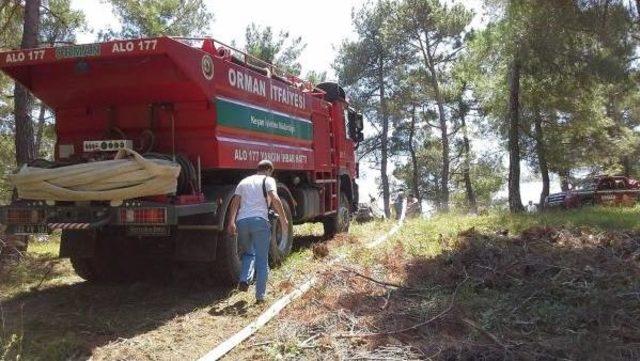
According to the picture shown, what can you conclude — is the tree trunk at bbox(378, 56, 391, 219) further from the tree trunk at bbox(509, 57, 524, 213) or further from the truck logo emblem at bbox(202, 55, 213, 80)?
the truck logo emblem at bbox(202, 55, 213, 80)

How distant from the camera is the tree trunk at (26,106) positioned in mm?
10945

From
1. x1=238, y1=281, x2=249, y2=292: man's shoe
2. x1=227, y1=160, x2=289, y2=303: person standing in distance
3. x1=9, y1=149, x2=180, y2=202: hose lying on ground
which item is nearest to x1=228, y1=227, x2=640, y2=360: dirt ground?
x1=227, y1=160, x2=289, y2=303: person standing in distance

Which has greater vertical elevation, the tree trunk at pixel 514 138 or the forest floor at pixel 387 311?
the tree trunk at pixel 514 138

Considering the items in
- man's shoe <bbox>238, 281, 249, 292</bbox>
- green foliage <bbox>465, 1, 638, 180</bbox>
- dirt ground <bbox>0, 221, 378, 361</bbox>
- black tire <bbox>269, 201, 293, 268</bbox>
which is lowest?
dirt ground <bbox>0, 221, 378, 361</bbox>

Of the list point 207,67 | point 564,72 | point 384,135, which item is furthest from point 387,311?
point 384,135

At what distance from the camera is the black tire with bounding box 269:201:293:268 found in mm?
8867

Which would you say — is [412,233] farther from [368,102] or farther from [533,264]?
[368,102]

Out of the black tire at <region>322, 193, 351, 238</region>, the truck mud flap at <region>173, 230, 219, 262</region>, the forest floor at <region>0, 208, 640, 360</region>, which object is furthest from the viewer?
the black tire at <region>322, 193, 351, 238</region>

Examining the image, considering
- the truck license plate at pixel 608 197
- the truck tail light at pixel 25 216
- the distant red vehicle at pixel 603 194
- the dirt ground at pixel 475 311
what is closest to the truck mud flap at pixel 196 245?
the dirt ground at pixel 475 311

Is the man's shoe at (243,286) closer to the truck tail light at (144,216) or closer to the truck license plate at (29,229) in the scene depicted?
the truck tail light at (144,216)

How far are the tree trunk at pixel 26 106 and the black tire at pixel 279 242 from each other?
4973 millimetres

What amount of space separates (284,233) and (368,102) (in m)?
32.1

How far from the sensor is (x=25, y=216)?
6.79m

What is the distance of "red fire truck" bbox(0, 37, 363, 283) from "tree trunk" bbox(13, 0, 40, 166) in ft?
11.3
